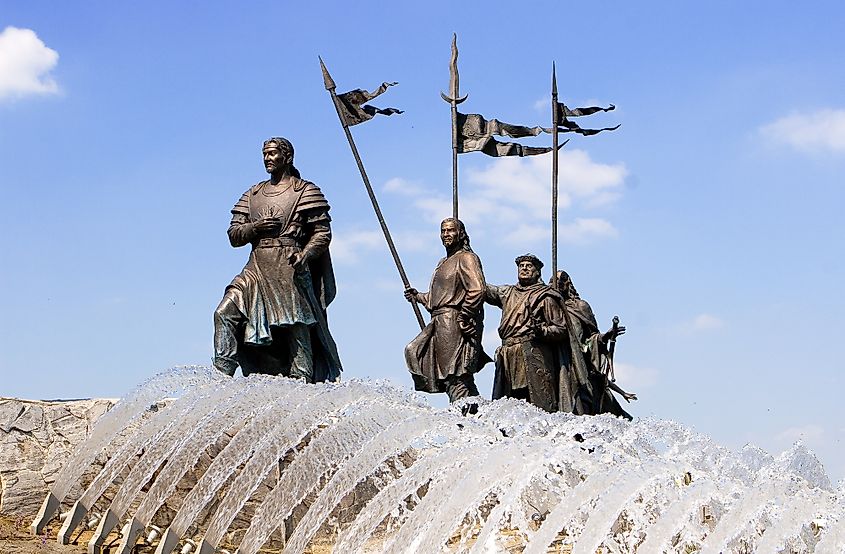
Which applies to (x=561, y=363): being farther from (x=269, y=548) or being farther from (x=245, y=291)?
(x=269, y=548)

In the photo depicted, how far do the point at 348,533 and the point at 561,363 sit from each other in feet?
22.2

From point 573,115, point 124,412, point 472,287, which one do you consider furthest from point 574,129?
point 124,412

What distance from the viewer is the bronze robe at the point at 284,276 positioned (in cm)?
1138

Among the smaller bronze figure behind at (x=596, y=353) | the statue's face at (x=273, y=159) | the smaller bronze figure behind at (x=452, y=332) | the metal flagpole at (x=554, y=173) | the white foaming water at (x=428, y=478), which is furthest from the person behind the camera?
the metal flagpole at (x=554, y=173)

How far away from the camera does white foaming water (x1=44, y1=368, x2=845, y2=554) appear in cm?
677

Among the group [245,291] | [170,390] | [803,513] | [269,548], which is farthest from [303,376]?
[803,513]

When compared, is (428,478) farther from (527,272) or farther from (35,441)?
(527,272)

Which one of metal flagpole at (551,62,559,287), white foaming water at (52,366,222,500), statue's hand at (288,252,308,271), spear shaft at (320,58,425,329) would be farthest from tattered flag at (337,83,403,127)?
white foaming water at (52,366,222,500)

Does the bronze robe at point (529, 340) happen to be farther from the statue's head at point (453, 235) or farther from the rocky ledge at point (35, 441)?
the rocky ledge at point (35, 441)

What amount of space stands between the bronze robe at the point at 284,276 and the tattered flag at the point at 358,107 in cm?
371

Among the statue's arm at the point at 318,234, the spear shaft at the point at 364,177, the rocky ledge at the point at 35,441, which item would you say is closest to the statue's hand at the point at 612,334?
the spear shaft at the point at 364,177

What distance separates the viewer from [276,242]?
1166 centimetres

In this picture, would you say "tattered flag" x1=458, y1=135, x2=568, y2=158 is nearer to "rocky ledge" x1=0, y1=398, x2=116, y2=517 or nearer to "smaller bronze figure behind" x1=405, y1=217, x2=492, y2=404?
"smaller bronze figure behind" x1=405, y1=217, x2=492, y2=404

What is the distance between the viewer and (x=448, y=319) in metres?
13.3
